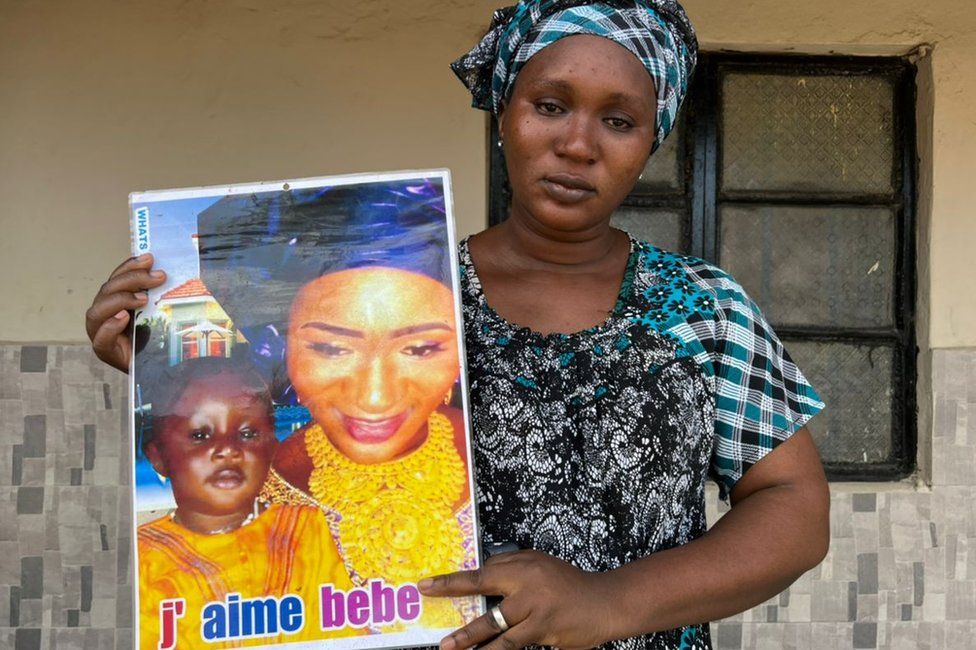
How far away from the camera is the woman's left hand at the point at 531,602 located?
1.22 meters

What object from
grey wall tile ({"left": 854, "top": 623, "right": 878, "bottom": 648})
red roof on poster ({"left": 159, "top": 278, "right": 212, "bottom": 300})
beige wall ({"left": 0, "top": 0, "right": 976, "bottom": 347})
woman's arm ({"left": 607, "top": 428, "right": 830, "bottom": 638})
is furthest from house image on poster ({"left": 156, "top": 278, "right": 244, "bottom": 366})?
grey wall tile ({"left": 854, "top": 623, "right": 878, "bottom": 648})

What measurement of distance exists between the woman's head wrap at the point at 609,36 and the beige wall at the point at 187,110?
1.60 metres

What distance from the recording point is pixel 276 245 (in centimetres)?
133

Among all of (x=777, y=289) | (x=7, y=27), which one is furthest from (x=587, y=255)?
(x=7, y=27)

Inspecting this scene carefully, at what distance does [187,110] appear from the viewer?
313 centimetres

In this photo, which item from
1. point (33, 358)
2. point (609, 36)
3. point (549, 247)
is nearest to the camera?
point (609, 36)

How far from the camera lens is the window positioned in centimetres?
331

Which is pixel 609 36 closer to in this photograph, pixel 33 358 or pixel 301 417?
pixel 301 417

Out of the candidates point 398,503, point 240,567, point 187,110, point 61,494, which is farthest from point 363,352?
point 61,494

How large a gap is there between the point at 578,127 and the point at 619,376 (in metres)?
0.32

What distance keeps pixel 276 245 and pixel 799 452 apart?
2.42ft

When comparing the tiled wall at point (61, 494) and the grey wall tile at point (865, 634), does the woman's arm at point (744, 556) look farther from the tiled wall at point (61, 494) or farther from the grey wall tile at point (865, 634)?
the tiled wall at point (61, 494)

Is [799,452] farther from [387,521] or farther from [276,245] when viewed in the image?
[276,245]

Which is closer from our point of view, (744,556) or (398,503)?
(398,503)
